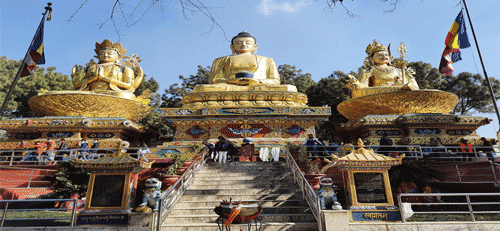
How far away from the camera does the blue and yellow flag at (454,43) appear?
9.42m

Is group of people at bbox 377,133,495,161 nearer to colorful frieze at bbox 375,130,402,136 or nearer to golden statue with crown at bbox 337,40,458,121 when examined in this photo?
colorful frieze at bbox 375,130,402,136

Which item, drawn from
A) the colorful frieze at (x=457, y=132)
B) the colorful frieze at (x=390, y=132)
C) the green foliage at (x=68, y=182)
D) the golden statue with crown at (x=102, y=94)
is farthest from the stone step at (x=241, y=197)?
the golden statue with crown at (x=102, y=94)

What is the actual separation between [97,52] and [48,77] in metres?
7.53

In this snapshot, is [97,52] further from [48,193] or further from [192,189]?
[192,189]

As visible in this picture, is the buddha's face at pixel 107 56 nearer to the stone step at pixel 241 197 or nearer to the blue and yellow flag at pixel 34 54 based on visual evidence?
the blue and yellow flag at pixel 34 54

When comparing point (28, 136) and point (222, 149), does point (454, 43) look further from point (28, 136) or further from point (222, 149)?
point (28, 136)

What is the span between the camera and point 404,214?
5707 mm

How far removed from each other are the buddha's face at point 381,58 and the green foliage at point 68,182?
15629mm

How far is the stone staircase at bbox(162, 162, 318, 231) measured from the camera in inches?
227

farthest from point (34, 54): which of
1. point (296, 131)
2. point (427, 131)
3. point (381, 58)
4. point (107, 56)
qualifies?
point (381, 58)

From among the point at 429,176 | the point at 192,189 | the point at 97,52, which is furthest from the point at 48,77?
the point at 429,176

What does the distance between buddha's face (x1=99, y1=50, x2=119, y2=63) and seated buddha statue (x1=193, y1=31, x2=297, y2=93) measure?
226 inches

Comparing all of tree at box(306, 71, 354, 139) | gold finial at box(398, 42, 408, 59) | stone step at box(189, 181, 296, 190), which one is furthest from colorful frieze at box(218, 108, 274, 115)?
tree at box(306, 71, 354, 139)

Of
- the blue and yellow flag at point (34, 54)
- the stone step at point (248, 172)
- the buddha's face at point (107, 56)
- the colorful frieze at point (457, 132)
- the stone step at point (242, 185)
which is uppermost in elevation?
the buddha's face at point (107, 56)
